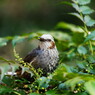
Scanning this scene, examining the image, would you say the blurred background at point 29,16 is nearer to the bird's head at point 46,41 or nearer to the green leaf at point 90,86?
the bird's head at point 46,41

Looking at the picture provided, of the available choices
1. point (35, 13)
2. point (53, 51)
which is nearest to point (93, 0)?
point (35, 13)

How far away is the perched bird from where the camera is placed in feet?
8.70

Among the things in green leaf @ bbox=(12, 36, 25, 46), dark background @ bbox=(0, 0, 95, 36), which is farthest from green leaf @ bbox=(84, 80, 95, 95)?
dark background @ bbox=(0, 0, 95, 36)

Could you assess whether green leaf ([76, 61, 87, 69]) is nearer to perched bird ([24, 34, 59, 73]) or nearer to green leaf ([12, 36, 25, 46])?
perched bird ([24, 34, 59, 73])

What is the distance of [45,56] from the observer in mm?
2725

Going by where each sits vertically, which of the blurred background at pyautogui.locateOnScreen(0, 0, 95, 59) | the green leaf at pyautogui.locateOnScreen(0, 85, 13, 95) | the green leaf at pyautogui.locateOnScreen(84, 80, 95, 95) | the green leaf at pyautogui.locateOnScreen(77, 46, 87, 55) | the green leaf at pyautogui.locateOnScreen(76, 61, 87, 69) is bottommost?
the blurred background at pyautogui.locateOnScreen(0, 0, 95, 59)

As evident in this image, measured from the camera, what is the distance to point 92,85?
5.31ft

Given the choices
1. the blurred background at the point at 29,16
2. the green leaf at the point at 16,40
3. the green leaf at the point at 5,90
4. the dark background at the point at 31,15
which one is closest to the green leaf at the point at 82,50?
the green leaf at the point at 16,40

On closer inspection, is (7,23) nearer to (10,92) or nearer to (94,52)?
(94,52)

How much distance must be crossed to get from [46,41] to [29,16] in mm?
5618

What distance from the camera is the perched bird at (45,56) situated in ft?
8.70

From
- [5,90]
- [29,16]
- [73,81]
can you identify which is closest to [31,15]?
[29,16]

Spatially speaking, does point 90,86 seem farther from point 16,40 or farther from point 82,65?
point 16,40

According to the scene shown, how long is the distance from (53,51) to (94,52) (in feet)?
1.02
